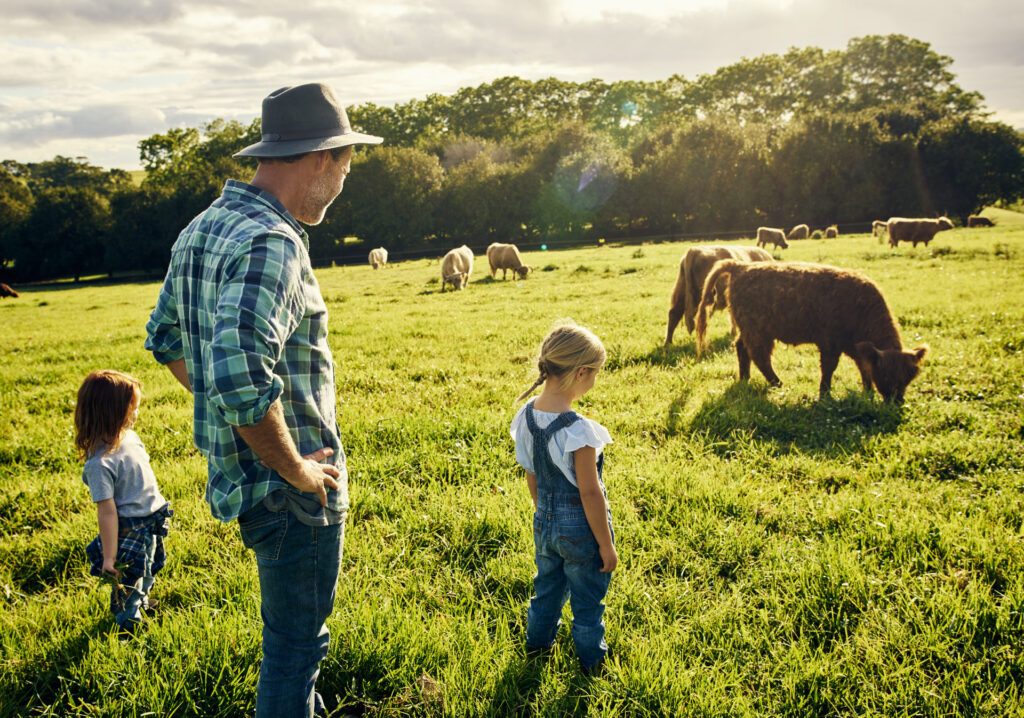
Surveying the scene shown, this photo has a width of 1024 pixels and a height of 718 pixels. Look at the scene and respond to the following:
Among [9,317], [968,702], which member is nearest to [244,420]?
[968,702]

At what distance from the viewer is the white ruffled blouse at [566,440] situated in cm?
288

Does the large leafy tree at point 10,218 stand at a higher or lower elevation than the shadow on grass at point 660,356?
higher

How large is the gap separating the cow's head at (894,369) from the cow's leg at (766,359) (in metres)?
1.27

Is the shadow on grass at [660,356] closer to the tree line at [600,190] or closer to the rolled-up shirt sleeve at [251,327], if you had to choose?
the rolled-up shirt sleeve at [251,327]

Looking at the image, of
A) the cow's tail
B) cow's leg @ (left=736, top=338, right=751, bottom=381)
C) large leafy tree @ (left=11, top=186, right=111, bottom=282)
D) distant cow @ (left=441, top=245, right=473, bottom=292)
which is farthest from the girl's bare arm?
large leafy tree @ (left=11, top=186, right=111, bottom=282)

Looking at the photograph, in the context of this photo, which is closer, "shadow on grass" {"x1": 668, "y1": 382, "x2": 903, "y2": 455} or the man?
the man

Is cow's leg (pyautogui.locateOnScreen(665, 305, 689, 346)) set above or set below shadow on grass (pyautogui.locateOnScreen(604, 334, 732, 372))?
above

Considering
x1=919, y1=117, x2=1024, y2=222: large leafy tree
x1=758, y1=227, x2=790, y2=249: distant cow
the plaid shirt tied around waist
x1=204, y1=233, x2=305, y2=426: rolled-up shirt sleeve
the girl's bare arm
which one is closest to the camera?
x1=204, y1=233, x2=305, y2=426: rolled-up shirt sleeve

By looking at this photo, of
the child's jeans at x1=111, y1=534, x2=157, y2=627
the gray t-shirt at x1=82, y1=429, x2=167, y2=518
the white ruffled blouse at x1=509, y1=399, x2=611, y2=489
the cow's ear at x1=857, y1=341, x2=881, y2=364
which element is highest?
the white ruffled blouse at x1=509, y1=399, x2=611, y2=489

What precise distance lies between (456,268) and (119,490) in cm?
2220

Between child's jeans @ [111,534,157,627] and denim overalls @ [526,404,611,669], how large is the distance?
8.07ft

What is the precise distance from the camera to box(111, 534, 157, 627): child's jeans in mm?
3639

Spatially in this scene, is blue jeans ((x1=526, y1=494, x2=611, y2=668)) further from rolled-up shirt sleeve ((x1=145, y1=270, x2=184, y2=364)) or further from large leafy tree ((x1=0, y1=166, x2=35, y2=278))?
large leafy tree ((x1=0, y1=166, x2=35, y2=278))

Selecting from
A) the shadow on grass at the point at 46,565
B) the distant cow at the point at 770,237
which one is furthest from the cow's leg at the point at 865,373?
the distant cow at the point at 770,237
